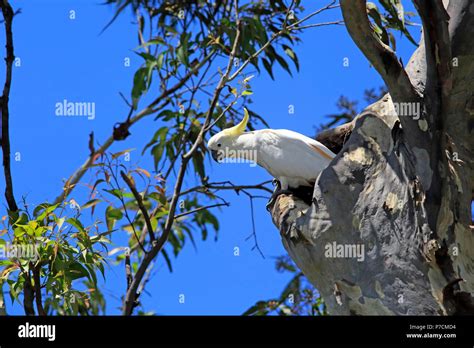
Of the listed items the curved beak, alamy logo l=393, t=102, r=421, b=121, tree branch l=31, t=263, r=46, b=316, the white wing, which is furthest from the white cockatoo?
tree branch l=31, t=263, r=46, b=316

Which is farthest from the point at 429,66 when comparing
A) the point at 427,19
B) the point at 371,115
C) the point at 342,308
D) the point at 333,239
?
the point at 342,308

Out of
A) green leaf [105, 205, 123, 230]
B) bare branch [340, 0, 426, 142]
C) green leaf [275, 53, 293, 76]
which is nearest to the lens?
bare branch [340, 0, 426, 142]

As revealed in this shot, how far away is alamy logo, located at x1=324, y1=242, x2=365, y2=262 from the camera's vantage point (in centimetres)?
288

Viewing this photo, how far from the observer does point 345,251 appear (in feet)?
9.55

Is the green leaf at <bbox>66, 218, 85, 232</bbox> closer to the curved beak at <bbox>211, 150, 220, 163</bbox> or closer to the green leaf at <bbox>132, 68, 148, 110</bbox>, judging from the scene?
the curved beak at <bbox>211, 150, 220, 163</bbox>

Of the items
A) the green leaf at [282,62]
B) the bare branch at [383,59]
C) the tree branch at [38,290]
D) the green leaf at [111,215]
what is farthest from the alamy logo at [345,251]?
the green leaf at [282,62]

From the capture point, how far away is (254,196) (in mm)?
4039

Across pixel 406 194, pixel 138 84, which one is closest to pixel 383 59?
pixel 406 194

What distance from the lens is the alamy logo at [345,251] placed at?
9.44 ft

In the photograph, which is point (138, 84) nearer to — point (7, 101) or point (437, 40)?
point (7, 101)

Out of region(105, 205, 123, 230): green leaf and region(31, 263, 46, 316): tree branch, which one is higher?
region(105, 205, 123, 230): green leaf
